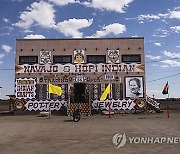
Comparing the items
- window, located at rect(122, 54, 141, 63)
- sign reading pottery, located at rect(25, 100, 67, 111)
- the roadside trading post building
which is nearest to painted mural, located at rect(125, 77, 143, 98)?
the roadside trading post building

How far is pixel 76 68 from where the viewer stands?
3438cm

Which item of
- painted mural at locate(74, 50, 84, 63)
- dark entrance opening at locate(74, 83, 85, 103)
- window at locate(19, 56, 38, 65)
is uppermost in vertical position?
painted mural at locate(74, 50, 84, 63)

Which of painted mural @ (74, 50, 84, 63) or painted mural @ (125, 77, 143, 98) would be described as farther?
painted mural @ (74, 50, 84, 63)

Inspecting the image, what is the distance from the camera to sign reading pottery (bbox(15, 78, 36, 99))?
33.9 metres

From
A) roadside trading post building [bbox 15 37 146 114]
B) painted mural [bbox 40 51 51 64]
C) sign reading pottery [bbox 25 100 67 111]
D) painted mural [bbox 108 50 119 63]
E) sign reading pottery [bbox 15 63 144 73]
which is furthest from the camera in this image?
painted mural [bbox 40 51 51 64]

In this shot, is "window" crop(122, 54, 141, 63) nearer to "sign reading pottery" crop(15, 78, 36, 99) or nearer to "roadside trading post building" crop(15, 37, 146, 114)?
"roadside trading post building" crop(15, 37, 146, 114)

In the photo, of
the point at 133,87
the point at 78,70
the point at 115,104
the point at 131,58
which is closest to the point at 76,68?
the point at 78,70

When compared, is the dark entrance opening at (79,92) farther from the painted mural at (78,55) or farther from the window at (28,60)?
the window at (28,60)

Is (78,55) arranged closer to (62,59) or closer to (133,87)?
(62,59)

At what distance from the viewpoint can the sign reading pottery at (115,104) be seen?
33625mm

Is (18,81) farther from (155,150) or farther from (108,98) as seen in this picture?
(155,150)

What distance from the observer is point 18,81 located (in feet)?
112

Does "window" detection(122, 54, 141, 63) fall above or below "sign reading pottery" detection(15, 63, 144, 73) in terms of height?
above

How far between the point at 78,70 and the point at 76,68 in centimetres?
35
